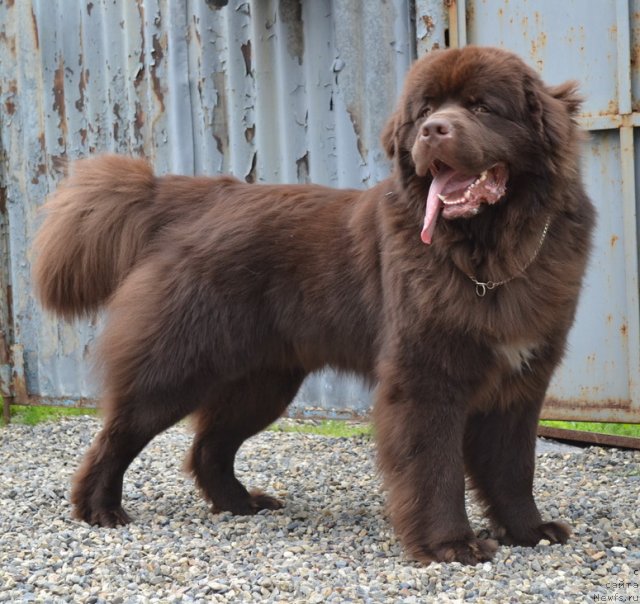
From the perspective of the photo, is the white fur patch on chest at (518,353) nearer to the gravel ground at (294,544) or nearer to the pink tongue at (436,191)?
the pink tongue at (436,191)

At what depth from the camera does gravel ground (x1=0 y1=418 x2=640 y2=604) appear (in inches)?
117

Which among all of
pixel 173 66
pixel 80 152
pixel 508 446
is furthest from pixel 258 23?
pixel 508 446

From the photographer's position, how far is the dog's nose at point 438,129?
3020mm

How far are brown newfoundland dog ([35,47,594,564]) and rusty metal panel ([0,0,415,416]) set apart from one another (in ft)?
3.17

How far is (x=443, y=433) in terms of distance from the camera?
3.29m

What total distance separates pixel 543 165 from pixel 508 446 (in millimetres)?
1009

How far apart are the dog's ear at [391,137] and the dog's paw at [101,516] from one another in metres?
1.70

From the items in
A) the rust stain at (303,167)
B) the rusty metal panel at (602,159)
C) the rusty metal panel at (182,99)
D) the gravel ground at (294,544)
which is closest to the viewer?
the gravel ground at (294,544)

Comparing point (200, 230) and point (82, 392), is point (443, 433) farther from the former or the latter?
point (82, 392)

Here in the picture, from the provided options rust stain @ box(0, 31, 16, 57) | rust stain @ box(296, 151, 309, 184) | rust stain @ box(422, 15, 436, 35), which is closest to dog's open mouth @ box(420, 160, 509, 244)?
rust stain @ box(422, 15, 436, 35)

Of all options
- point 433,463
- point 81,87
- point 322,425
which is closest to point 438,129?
point 433,463

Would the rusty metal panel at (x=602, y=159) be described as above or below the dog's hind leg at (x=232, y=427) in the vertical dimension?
above

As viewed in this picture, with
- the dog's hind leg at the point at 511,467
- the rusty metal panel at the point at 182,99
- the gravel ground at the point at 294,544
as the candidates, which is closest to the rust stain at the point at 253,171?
the rusty metal panel at the point at 182,99

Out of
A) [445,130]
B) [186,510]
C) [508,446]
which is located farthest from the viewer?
[186,510]
